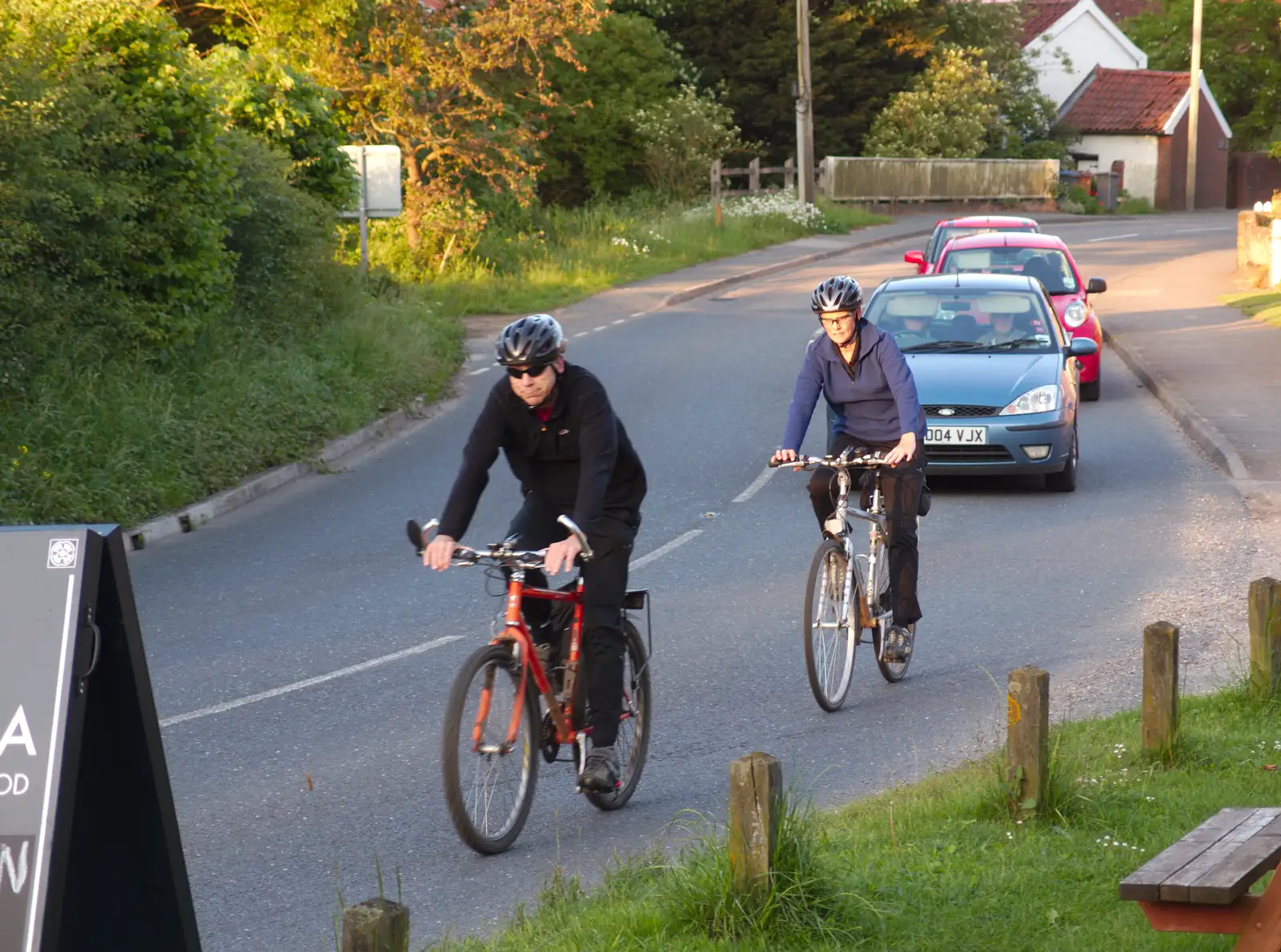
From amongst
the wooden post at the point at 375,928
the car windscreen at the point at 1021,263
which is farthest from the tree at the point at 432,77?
the wooden post at the point at 375,928

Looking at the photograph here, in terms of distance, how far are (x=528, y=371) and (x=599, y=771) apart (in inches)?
59.6

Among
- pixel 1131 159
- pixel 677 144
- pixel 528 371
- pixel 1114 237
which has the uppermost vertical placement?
pixel 677 144

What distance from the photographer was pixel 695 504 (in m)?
14.0

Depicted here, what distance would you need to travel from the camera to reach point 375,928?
11.1 ft

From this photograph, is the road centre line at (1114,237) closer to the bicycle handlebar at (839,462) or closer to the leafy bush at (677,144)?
the leafy bush at (677,144)

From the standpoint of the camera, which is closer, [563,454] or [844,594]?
[563,454]

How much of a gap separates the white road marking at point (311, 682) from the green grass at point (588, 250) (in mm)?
18297

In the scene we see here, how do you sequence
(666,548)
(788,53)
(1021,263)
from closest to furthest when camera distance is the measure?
(666,548), (1021,263), (788,53)

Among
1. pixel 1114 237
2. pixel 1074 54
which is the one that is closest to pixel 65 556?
pixel 1114 237

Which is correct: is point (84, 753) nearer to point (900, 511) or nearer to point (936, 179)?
point (900, 511)

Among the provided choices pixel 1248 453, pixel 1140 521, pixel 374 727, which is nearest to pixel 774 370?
pixel 1248 453

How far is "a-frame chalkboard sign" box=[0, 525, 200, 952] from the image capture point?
13.1 feet

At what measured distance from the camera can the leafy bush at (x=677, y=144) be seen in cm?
5016

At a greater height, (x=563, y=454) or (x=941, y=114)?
(x=941, y=114)
